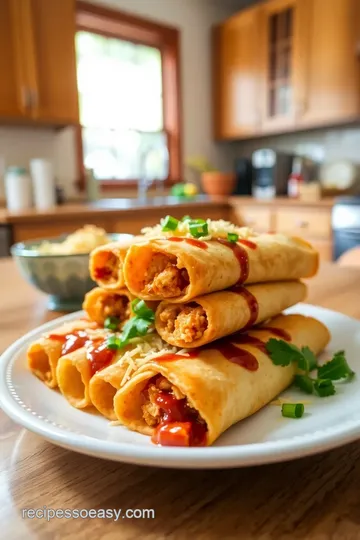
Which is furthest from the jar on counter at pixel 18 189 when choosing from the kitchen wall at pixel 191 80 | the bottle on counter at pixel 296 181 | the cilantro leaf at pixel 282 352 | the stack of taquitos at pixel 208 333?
the cilantro leaf at pixel 282 352

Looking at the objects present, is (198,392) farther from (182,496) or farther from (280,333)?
(280,333)

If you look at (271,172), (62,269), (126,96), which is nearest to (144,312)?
(62,269)

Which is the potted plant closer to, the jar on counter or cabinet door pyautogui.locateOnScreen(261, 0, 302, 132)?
cabinet door pyautogui.locateOnScreen(261, 0, 302, 132)

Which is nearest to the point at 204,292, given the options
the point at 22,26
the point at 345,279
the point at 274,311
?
the point at 274,311

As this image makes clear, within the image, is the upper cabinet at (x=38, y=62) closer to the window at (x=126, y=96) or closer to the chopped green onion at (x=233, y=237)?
the window at (x=126, y=96)

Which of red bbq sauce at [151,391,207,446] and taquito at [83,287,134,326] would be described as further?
taquito at [83,287,134,326]

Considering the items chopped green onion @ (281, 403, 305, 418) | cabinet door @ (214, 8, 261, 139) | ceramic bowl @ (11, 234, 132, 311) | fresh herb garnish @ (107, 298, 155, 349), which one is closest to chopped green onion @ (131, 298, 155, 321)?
fresh herb garnish @ (107, 298, 155, 349)
